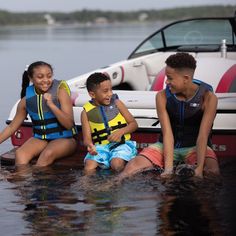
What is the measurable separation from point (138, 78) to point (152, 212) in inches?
193

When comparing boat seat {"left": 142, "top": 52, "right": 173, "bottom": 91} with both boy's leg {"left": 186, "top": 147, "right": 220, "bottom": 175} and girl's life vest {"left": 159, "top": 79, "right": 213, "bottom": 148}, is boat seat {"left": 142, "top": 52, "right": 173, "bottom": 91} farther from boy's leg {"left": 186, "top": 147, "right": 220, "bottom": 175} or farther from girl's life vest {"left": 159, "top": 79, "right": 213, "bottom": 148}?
boy's leg {"left": 186, "top": 147, "right": 220, "bottom": 175}

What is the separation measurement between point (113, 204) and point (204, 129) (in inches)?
37.7

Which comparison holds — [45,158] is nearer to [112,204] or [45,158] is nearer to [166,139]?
[166,139]

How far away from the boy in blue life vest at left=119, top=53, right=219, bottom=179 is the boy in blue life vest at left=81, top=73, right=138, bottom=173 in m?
0.34

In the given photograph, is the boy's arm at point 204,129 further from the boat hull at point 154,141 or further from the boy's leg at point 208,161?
the boat hull at point 154,141

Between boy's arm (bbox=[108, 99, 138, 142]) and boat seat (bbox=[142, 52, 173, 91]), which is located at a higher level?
boat seat (bbox=[142, 52, 173, 91])

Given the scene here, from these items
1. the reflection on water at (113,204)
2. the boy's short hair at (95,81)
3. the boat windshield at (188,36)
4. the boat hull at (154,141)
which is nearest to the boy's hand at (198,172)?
the reflection on water at (113,204)

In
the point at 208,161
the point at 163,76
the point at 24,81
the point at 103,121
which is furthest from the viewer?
the point at 163,76

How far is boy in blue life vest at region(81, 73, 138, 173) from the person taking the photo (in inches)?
295

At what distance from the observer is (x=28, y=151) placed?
7.93m

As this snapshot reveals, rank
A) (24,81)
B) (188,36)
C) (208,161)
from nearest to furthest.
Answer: (208,161)
(24,81)
(188,36)

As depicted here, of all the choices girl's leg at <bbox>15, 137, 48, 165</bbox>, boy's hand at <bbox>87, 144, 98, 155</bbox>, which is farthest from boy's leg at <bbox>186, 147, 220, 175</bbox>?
girl's leg at <bbox>15, 137, 48, 165</bbox>

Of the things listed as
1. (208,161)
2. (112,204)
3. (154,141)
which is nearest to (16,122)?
(154,141)

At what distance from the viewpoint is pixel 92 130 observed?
7.68 metres
